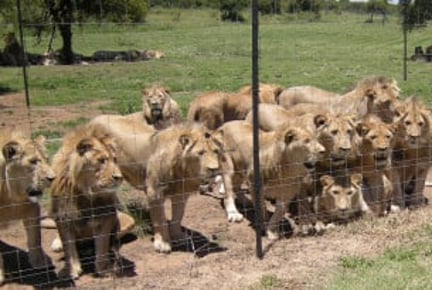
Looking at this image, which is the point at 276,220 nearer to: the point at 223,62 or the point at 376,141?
the point at 376,141

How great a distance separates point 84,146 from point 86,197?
1.73ft

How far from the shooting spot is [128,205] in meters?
9.84

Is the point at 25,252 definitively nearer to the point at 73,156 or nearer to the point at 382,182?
the point at 73,156

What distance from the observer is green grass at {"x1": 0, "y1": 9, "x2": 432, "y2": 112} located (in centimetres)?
2223

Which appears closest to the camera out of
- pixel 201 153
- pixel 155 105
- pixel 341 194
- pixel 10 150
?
pixel 10 150

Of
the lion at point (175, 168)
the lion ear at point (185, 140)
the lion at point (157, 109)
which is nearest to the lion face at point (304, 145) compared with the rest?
the lion at point (175, 168)

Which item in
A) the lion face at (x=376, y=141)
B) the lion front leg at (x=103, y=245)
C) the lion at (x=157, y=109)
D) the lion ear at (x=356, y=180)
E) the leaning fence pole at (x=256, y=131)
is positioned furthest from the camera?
the lion at (x=157, y=109)

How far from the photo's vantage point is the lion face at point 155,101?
11.6 metres

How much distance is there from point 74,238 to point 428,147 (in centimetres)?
506

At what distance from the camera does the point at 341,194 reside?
909cm

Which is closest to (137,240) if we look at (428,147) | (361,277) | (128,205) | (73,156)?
(128,205)

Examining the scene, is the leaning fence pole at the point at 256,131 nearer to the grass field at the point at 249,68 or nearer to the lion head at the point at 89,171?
the grass field at the point at 249,68

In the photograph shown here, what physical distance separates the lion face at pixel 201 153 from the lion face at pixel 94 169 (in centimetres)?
110

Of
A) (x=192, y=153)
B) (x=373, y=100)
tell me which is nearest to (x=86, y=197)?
(x=192, y=153)
